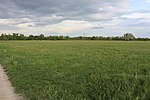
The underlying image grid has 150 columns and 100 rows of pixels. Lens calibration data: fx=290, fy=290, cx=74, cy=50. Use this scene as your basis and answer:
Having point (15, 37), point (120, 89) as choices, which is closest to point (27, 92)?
point (120, 89)

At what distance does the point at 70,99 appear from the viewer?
30.5 ft

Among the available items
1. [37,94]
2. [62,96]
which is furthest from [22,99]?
[62,96]

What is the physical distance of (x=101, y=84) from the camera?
11.0 m

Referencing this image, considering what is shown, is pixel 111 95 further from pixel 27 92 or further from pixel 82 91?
pixel 27 92

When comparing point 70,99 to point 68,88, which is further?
point 68,88

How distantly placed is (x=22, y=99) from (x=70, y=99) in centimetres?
163

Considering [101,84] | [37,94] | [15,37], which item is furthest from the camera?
[15,37]

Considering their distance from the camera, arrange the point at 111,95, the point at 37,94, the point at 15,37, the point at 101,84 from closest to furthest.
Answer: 1. the point at 111,95
2. the point at 37,94
3. the point at 101,84
4. the point at 15,37

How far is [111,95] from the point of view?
30.3 ft

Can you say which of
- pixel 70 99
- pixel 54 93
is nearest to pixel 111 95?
pixel 70 99

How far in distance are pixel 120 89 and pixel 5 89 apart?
4.53 m

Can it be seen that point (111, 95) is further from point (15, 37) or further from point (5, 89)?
point (15, 37)

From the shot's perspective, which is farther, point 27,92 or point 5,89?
point 5,89

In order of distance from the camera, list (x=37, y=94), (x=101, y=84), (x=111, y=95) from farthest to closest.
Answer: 1. (x=101, y=84)
2. (x=37, y=94)
3. (x=111, y=95)
